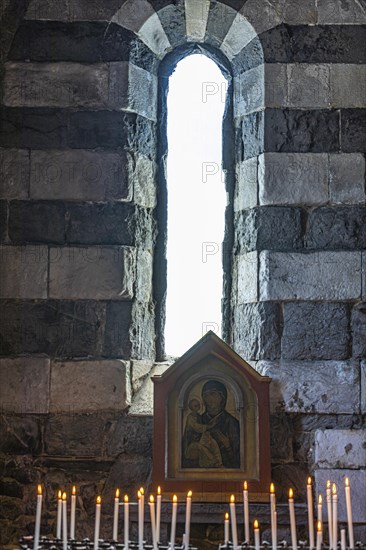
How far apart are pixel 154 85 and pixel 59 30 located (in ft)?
2.15

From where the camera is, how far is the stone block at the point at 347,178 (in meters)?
5.32

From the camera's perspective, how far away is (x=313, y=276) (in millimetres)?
5254

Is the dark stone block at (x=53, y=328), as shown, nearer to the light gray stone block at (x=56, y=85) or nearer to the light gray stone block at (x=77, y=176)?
the light gray stone block at (x=77, y=176)

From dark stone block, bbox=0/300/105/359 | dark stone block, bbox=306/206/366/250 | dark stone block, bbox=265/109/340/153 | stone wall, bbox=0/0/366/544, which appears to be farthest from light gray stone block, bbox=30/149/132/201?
dark stone block, bbox=306/206/366/250

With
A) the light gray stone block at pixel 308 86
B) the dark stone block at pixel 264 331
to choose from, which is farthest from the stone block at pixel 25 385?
the light gray stone block at pixel 308 86

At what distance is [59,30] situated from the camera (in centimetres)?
547

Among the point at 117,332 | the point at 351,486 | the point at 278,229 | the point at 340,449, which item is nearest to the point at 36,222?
the point at 117,332

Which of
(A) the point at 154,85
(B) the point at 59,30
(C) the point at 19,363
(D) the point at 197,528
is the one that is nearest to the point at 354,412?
(D) the point at 197,528

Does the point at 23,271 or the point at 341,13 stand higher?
the point at 341,13

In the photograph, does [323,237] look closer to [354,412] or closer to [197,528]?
[354,412]

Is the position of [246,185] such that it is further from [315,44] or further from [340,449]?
[340,449]

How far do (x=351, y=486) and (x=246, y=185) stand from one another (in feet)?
5.95

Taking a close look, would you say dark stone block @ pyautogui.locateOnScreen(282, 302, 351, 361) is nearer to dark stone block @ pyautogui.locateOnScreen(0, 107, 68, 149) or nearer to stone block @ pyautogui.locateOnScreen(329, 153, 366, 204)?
stone block @ pyautogui.locateOnScreen(329, 153, 366, 204)

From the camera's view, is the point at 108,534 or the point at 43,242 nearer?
the point at 108,534
